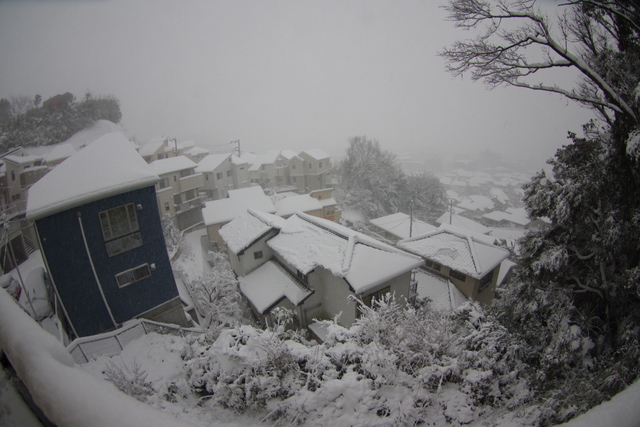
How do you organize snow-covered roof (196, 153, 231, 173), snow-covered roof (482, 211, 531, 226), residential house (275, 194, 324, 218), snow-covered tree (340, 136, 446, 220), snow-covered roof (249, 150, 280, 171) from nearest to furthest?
residential house (275, 194, 324, 218), snow-covered roof (196, 153, 231, 173), snow-covered tree (340, 136, 446, 220), snow-covered roof (249, 150, 280, 171), snow-covered roof (482, 211, 531, 226)

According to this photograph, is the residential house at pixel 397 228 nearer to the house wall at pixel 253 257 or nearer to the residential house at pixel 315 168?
the residential house at pixel 315 168

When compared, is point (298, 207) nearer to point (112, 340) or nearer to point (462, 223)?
point (112, 340)


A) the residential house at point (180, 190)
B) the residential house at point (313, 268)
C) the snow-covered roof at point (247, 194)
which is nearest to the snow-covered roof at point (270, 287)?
the residential house at point (313, 268)

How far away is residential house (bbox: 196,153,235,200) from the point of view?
2604 cm

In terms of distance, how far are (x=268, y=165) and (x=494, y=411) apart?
30.7m

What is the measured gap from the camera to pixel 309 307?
10.9 m

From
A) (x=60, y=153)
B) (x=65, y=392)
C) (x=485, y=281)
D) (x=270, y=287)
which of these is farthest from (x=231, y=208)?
(x=65, y=392)

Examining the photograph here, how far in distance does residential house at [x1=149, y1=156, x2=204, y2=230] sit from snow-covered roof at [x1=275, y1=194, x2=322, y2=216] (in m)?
7.48

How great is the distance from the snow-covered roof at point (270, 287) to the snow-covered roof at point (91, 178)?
6135 millimetres

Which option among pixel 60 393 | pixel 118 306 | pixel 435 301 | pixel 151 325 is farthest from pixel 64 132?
pixel 435 301

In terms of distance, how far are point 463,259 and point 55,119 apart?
17.4m

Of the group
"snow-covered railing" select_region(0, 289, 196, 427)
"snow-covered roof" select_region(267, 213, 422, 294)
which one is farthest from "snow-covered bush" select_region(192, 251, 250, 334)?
"snow-covered railing" select_region(0, 289, 196, 427)

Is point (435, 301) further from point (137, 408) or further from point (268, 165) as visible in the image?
point (268, 165)

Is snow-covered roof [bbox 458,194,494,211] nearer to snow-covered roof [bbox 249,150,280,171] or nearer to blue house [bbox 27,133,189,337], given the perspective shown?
snow-covered roof [bbox 249,150,280,171]
